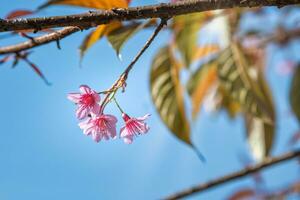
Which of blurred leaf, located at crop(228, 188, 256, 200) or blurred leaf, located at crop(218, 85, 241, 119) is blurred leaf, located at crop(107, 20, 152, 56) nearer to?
blurred leaf, located at crop(218, 85, 241, 119)

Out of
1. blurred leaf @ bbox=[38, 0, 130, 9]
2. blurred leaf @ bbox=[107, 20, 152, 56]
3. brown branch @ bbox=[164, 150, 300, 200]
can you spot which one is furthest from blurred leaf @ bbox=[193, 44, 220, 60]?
blurred leaf @ bbox=[38, 0, 130, 9]

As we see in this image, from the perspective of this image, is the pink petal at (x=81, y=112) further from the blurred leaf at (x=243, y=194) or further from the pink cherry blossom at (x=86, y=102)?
the blurred leaf at (x=243, y=194)

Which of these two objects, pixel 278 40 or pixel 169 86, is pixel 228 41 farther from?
pixel 278 40

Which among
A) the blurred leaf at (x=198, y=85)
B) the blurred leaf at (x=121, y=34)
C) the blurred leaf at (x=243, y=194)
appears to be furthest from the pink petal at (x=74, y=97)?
the blurred leaf at (x=243, y=194)

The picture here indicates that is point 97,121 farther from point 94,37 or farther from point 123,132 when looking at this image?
point 94,37

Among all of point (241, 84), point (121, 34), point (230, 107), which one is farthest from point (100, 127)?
point (230, 107)

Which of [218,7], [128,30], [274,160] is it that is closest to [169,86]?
[274,160]

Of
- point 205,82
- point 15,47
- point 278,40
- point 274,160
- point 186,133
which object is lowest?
point 274,160
